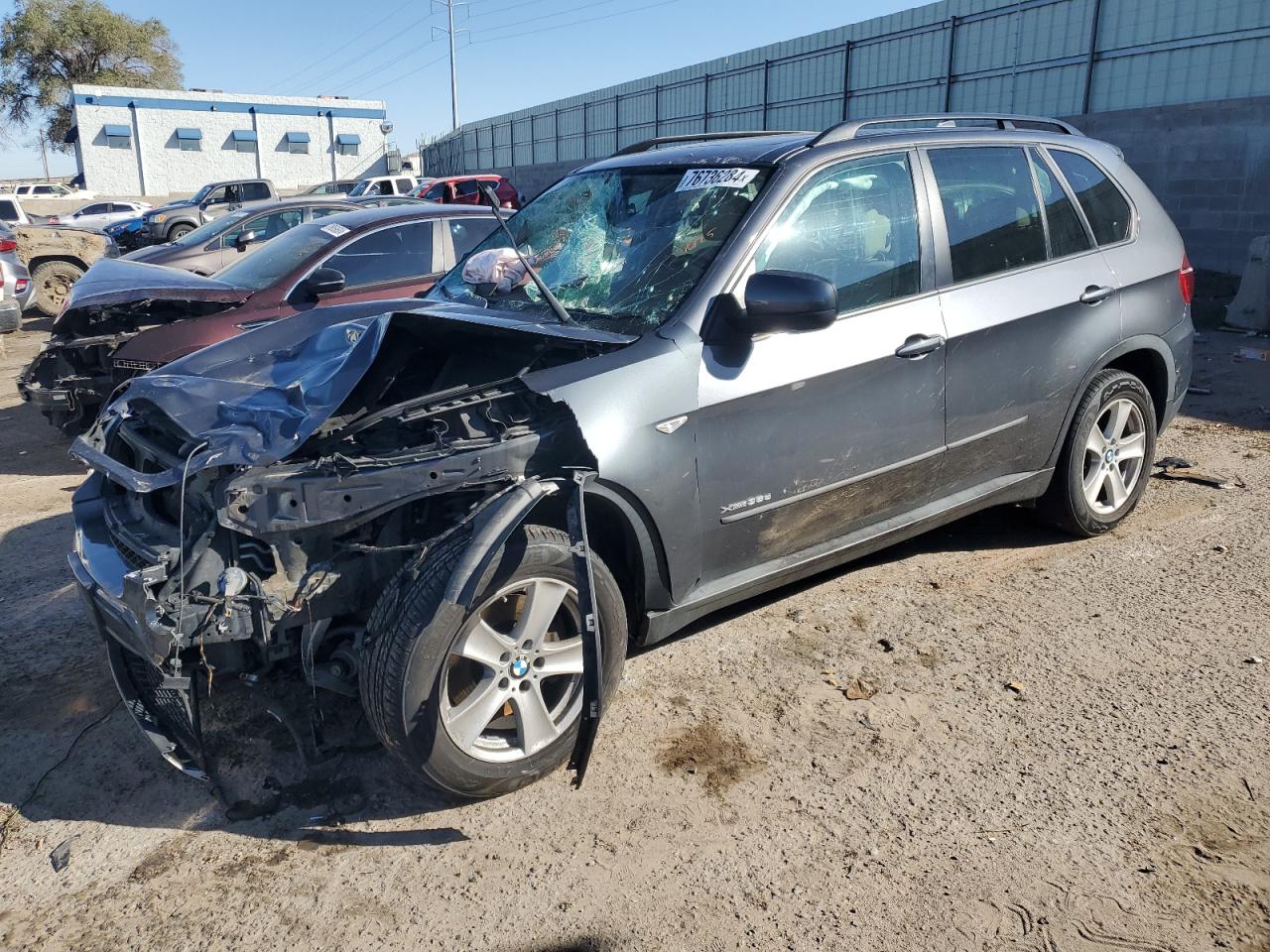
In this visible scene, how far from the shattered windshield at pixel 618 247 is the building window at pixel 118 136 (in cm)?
4926

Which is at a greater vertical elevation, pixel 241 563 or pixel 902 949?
pixel 241 563

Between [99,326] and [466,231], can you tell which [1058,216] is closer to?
A: [466,231]

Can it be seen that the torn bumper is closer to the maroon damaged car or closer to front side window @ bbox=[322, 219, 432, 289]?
the maroon damaged car

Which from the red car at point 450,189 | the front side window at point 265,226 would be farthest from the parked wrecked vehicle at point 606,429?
the red car at point 450,189

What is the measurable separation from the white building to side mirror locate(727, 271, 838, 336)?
160ft

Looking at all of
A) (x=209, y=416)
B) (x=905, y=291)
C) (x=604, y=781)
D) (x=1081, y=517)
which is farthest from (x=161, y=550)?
(x=1081, y=517)

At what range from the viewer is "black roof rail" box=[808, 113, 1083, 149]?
3.79 meters

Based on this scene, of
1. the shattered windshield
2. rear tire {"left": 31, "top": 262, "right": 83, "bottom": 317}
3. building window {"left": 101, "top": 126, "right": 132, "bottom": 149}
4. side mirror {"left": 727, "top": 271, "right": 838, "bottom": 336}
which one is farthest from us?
building window {"left": 101, "top": 126, "right": 132, "bottom": 149}

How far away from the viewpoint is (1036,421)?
4.21 meters

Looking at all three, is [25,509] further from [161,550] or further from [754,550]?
[754,550]

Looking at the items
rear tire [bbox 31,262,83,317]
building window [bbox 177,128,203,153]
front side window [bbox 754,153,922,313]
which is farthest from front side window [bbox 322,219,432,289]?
building window [bbox 177,128,203,153]

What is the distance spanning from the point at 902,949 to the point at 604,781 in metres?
1.05

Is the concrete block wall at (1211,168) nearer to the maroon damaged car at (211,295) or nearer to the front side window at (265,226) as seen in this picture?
the maroon damaged car at (211,295)

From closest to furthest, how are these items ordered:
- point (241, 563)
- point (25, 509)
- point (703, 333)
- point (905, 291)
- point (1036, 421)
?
point (241, 563) < point (703, 333) < point (905, 291) < point (1036, 421) < point (25, 509)
